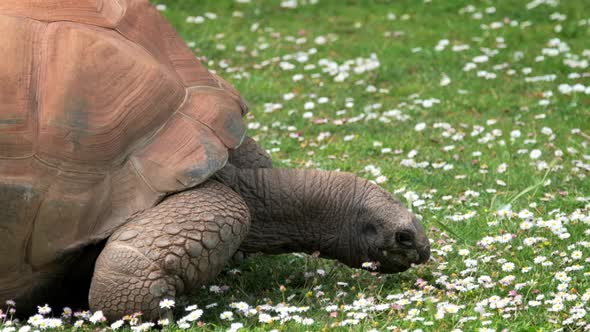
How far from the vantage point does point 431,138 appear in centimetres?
742

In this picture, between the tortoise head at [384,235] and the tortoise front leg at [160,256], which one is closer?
the tortoise front leg at [160,256]

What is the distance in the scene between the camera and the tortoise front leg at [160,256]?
13.0 ft

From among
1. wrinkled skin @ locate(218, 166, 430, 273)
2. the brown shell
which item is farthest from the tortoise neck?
the brown shell

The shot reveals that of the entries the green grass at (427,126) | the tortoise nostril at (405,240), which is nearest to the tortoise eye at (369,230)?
the tortoise nostril at (405,240)

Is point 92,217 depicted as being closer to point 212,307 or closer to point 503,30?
point 212,307

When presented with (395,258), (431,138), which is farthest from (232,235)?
(431,138)

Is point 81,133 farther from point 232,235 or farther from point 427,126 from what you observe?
point 427,126

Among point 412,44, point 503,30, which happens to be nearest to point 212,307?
point 412,44

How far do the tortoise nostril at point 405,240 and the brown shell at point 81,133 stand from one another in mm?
825

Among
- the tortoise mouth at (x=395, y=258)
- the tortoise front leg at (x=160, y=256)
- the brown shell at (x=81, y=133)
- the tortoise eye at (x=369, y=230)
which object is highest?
the brown shell at (x=81, y=133)

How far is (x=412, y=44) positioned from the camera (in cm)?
999

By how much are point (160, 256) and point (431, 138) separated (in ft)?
12.5

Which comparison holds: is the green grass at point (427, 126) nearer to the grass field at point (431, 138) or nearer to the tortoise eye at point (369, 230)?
the grass field at point (431, 138)

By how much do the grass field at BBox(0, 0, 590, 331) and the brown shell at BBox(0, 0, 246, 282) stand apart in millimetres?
452
